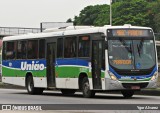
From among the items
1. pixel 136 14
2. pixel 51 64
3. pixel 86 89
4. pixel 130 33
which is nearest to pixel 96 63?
pixel 86 89

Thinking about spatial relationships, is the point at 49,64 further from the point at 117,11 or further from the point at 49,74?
the point at 117,11

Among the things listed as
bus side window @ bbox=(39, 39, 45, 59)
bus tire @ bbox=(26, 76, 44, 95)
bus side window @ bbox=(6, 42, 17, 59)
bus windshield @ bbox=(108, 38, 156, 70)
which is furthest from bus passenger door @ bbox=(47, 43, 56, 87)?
bus windshield @ bbox=(108, 38, 156, 70)

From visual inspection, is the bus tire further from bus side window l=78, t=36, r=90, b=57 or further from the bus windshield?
the bus windshield

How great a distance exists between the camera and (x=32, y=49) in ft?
104

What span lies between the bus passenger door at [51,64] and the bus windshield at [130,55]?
4660 millimetres

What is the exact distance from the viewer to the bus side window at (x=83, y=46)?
1073 inches

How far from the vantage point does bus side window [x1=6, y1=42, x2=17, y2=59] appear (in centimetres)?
3360

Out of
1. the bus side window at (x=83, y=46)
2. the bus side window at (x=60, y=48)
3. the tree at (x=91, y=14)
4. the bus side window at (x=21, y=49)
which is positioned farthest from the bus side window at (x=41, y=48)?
the tree at (x=91, y=14)

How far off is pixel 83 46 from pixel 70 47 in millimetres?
1193

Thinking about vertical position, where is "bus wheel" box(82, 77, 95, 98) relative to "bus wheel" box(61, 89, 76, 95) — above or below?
above

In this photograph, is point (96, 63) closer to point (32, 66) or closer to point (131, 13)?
point (32, 66)

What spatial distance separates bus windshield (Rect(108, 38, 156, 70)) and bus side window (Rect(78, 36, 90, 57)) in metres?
1.46

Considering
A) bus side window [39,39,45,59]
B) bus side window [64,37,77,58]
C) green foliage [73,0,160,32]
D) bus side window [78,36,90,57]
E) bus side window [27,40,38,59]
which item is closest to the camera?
bus side window [78,36,90,57]

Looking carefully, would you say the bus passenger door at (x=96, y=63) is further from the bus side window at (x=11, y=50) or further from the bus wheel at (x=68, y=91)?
the bus side window at (x=11, y=50)
